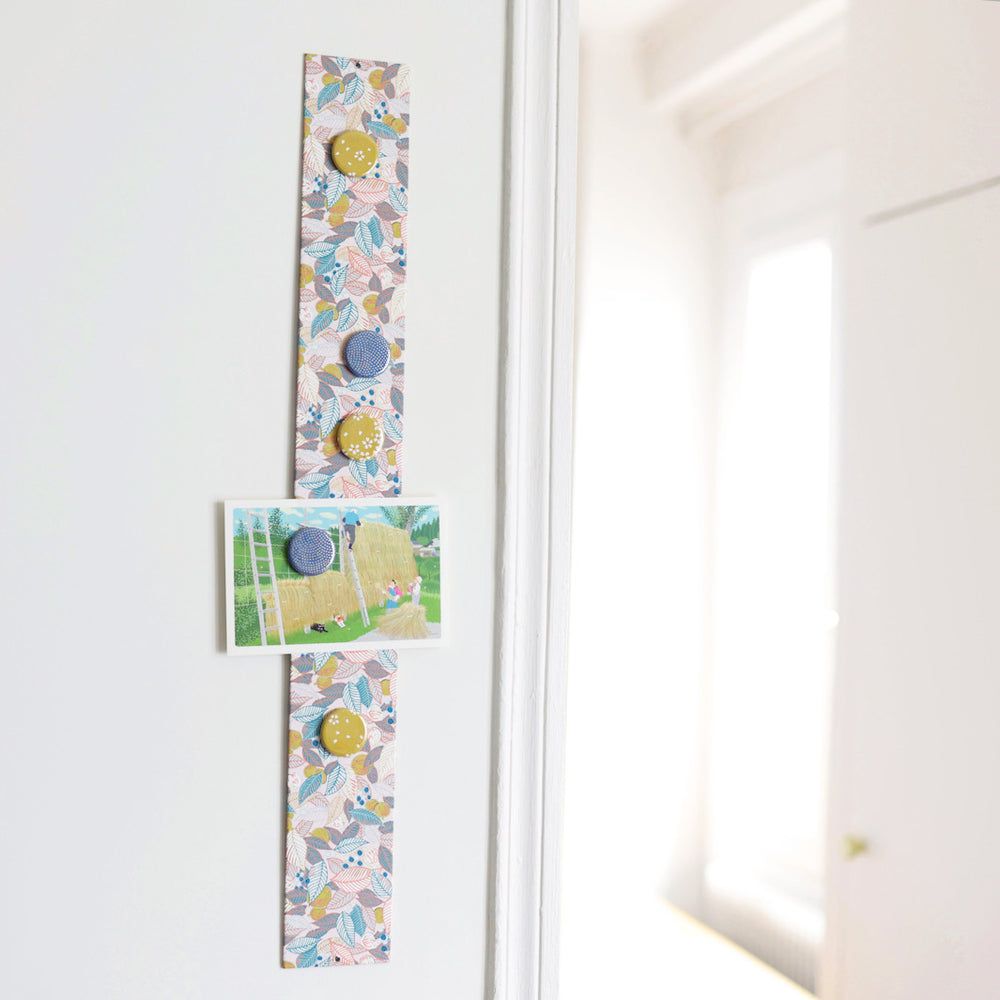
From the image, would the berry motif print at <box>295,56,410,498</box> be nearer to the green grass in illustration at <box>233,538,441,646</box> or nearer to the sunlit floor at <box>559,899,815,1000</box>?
the green grass in illustration at <box>233,538,441,646</box>

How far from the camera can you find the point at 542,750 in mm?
766

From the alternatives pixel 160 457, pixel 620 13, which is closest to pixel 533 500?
pixel 160 457

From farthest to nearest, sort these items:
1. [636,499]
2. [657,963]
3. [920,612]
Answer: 1. [636,499]
2. [657,963]
3. [920,612]

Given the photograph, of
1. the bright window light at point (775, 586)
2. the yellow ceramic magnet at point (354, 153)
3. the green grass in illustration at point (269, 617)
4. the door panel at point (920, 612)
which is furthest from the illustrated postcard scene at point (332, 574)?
the bright window light at point (775, 586)

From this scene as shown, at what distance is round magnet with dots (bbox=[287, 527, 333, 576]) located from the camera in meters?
0.70

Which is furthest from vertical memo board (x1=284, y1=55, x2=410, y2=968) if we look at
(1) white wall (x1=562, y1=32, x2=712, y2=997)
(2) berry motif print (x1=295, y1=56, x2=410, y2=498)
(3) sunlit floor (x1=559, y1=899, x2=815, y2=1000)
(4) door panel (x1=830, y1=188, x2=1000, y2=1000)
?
(1) white wall (x1=562, y1=32, x2=712, y2=997)

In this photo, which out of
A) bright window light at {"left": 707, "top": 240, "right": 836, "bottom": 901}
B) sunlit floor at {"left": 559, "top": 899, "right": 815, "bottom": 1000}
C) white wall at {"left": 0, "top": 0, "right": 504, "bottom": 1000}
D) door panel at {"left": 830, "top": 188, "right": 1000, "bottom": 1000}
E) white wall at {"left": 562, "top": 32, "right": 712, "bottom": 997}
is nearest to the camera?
white wall at {"left": 0, "top": 0, "right": 504, "bottom": 1000}

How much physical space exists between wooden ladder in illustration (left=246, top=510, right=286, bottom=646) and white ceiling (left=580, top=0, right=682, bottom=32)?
6.52 feet

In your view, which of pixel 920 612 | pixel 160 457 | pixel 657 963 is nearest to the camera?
pixel 160 457

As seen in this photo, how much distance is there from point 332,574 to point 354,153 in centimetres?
32

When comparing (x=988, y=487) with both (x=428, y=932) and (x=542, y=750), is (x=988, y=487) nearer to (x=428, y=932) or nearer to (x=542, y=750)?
(x=542, y=750)

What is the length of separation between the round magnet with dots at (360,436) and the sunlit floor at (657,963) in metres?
1.36

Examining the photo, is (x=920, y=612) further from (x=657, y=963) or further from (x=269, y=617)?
(x=269, y=617)

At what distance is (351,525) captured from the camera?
0.72 m
